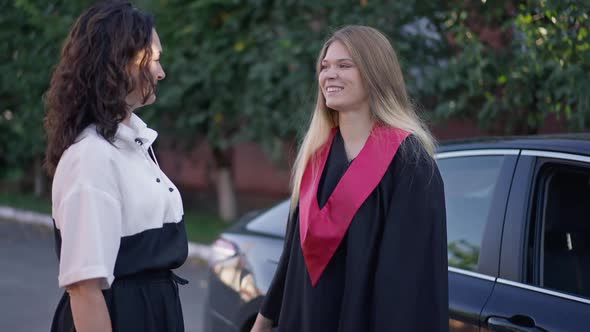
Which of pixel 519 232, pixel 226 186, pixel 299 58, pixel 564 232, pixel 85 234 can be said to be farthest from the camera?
pixel 226 186

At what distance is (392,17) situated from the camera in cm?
789

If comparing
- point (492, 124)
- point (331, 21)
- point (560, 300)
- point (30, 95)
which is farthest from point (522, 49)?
point (30, 95)

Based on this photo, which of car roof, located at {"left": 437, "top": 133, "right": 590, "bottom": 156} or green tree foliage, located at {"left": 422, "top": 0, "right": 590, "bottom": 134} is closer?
car roof, located at {"left": 437, "top": 133, "right": 590, "bottom": 156}

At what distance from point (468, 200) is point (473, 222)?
0.40 ft

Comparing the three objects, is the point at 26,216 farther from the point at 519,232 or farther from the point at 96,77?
the point at 96,77

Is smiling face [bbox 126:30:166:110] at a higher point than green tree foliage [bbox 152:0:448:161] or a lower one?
higher

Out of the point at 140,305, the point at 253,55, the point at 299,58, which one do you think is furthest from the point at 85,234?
the point at 253,55

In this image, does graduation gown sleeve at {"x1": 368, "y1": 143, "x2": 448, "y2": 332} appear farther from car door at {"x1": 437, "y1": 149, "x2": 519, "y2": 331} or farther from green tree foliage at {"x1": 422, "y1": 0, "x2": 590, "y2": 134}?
green tree foliage at {"x1": 422, "y1": 0, "x2": 590, "y2": 134}

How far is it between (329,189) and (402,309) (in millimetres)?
459

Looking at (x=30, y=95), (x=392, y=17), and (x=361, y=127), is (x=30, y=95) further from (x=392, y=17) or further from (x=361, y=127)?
(x=361, y=127)

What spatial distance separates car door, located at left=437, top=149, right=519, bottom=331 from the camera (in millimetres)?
2947

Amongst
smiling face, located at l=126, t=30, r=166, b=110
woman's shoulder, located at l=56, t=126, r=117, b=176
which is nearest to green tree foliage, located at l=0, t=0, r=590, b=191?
smiling face, located at l=126, t=30, r=166, b=110

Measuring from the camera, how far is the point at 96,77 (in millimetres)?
2027

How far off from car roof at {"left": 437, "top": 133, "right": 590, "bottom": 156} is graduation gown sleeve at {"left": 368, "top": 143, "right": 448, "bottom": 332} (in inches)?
33.3
